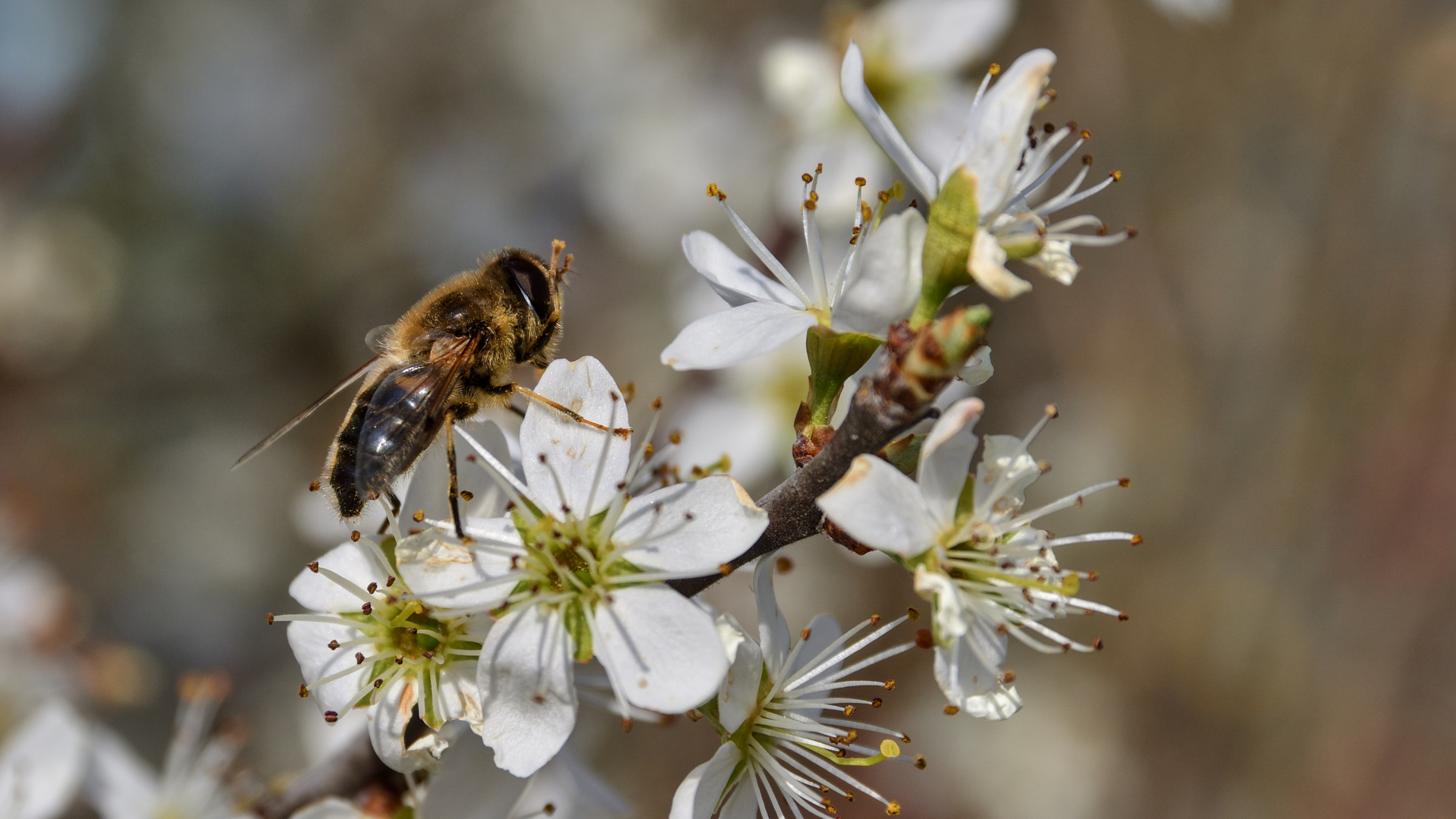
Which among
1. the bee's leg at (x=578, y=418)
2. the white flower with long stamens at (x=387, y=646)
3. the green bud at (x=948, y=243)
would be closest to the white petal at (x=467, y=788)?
the white flower with long stamens at (x=387, y=646)

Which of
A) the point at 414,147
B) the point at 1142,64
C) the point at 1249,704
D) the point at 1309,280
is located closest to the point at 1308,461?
the point at 1309,280

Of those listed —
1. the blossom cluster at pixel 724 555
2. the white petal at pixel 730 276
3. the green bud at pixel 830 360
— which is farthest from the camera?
the white petal at pixel 730 276

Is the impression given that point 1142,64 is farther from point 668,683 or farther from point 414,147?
point 668,683

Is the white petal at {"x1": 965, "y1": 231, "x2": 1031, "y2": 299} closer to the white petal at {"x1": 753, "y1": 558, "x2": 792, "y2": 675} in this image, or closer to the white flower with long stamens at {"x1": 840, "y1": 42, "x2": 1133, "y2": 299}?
the white flower with long stamens at {"x1": 840, "y1": 42, "x2": 1133, "y2": 299}

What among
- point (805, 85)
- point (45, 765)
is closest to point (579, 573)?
point (45, 765)

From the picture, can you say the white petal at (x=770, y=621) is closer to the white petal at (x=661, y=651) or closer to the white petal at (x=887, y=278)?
the white petal at (x=661, y=651)

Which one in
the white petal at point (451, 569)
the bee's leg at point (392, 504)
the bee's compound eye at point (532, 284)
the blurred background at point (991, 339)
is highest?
the bee's compound eye at point (532, 284)

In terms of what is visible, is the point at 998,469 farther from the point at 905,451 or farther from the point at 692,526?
the point at 692,526
